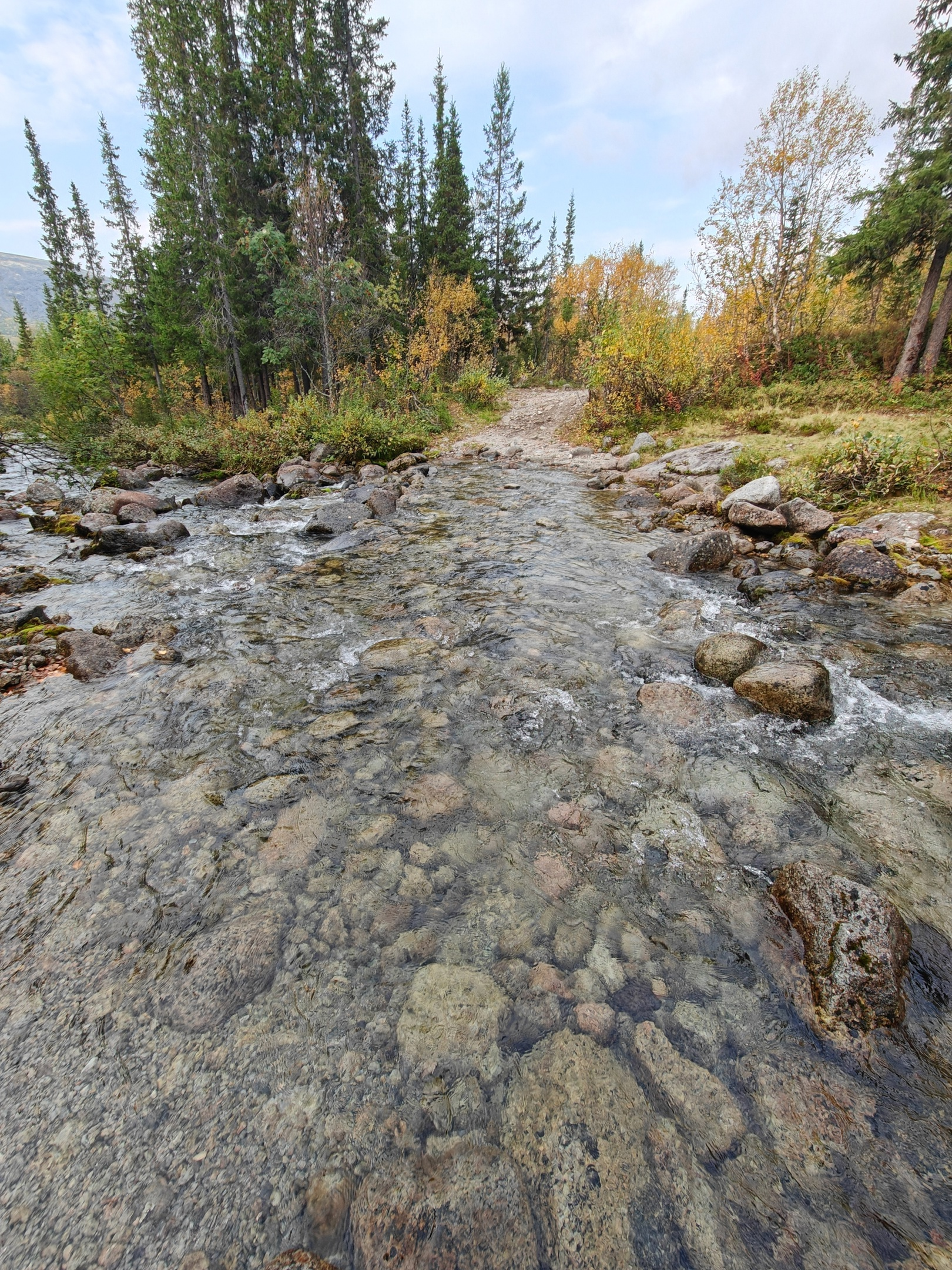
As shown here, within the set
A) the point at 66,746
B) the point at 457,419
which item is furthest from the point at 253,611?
the point at 457,419

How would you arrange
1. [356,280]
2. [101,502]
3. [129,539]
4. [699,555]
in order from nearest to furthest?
[699,555]
[129,539]
[101,502]
[356,280]

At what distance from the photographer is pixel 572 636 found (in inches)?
232

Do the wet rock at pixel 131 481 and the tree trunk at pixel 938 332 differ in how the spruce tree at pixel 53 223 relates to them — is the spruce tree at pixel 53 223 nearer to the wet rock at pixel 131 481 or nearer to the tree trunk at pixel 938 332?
the wet rock at pixel 131 481

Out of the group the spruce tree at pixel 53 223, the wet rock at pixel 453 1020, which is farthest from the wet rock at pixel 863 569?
the spruce tree at pixel 53 223

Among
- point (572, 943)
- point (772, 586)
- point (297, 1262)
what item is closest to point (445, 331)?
point (772, 586)

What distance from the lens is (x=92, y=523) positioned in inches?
394

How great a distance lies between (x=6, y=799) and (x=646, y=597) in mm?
6868

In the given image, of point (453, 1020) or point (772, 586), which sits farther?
point (772, 586)

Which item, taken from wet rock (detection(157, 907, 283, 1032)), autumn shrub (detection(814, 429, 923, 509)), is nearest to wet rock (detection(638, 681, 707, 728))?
wet rock (detection(157, 907, 283, 1032))

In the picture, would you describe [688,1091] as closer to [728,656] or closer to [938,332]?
[728,656]

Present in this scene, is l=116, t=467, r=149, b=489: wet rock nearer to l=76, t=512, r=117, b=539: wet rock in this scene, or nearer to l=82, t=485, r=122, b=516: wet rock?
l=82, t=485, r=122, b=516: wet rock

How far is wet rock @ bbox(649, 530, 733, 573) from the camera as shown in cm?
786

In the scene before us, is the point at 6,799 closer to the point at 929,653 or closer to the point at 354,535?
the point at 354,535

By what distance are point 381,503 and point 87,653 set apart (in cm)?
740
